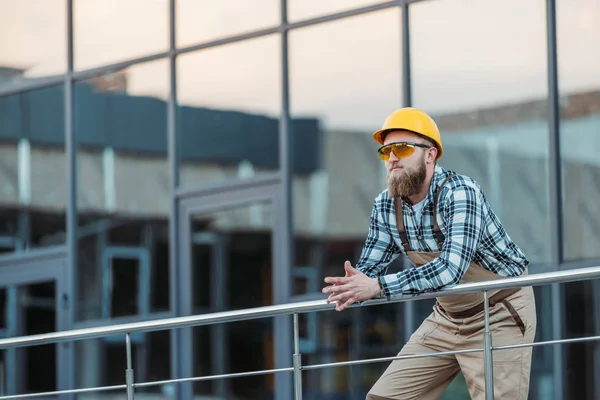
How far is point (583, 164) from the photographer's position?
316 inches

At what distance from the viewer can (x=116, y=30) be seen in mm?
10734

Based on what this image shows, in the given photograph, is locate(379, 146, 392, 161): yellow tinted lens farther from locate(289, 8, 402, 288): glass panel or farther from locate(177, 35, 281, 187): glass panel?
locate(177, 35, 281, 187): glass panel

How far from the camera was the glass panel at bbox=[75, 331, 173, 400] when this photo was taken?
10.0m

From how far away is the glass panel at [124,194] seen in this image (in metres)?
10.2

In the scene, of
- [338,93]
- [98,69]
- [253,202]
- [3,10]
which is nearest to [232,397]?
[253,202]

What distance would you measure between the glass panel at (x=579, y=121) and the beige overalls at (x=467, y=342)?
2.55 metres

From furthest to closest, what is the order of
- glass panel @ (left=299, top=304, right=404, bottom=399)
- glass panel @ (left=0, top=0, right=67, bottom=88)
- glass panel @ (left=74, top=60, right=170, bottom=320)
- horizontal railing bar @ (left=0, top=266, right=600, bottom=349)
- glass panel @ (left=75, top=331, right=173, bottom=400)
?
glass panel @ (left=0, top=0, right=67, bottom=88) < glass panel @ (left=74, top=60, right=170, bottom=320) < glass panel @ (left=75, top=331, right=173, bottom=400) < glass panel @ (left=299, top=304, right=404, bottom=399) < horizontal railing bar @ (left=0, top=266, right=600, bottom=349)

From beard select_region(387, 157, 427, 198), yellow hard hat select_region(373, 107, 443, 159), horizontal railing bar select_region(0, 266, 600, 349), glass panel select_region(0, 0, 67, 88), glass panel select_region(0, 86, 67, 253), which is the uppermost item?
glass panel select_region(0, 0, 67, 88)

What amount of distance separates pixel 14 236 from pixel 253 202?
264 cm

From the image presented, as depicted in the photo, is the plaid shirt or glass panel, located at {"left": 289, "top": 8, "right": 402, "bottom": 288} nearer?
the plaid shirt

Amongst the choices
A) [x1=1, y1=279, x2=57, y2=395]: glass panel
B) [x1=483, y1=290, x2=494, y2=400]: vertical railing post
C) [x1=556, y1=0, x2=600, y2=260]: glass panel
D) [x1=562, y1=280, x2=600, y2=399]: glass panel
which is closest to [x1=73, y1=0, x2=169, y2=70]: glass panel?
[x1=1, y1=279, x2=57, y2=395]: glass panel

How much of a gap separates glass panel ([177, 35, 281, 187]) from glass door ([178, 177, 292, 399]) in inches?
7.7

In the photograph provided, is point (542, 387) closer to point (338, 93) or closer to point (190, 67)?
point (338, 93)

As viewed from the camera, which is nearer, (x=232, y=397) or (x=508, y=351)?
(x=508, y=351)
